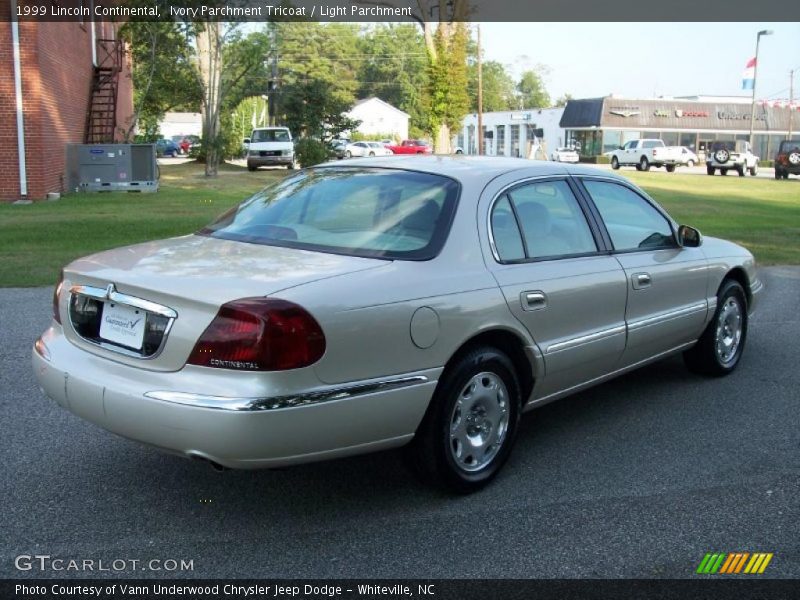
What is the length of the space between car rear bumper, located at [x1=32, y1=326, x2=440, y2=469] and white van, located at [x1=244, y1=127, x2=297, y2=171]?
1394 inches

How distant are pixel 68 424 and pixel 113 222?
11.3 meters

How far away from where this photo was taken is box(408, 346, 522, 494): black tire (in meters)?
3.93

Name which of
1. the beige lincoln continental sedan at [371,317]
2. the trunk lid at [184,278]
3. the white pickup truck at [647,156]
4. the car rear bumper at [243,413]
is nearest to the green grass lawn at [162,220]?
the trunk lid at [184,278]

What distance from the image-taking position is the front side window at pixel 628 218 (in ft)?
17.3

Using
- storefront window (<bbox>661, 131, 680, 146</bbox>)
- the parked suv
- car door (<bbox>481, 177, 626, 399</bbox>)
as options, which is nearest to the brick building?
car door (<bbox>481, 177, 626, 399</bbox>)

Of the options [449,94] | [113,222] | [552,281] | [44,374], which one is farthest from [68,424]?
[449,94]

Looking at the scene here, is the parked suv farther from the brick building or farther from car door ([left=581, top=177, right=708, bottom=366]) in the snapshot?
car door ([left=581, top=177, right=708, bottom=366])

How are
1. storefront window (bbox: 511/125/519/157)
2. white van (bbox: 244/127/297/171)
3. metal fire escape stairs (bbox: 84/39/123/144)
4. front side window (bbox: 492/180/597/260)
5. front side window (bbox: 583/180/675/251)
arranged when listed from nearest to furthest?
1. front side window (bbox: 492/180/597/260)
2. front side window (bbox: 583/180/675/251)
3. metal fire escape stairs (bbox: 84/39/123/144)
4. white van (bbox: 244/127/297/171)
5. storefront window (bbox: 511/125/519/157)

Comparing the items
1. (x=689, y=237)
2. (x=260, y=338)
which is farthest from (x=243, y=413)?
(x=689, y=237)

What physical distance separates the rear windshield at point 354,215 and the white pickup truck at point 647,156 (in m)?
47.7

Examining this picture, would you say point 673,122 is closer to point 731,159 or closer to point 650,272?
point 731,159

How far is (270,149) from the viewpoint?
126 feet

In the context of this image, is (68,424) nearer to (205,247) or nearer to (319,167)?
(205,247)

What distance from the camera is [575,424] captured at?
530 centimetres
